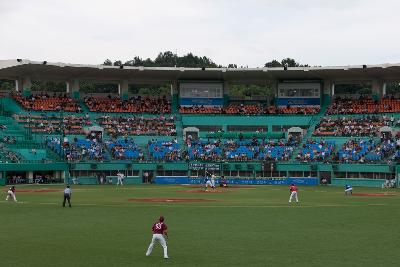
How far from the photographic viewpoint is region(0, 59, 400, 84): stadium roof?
89562mm

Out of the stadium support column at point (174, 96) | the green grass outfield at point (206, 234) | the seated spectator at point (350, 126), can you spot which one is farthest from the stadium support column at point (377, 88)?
the green grass outfield at point (206, 234)

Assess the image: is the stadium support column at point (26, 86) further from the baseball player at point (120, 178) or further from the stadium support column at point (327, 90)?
the stadium support column at point (327, 90)

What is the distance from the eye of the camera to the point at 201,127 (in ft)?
316

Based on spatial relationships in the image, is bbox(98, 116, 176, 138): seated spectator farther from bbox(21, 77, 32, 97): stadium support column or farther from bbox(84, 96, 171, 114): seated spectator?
bbox(21, 77, 32, 97): stadium support column

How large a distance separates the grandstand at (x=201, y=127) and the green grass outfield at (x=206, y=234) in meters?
35.8

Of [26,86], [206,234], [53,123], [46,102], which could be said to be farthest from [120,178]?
[206,234]

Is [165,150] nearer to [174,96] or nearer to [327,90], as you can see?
[174,96]

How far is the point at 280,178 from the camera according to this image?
83.9 metres

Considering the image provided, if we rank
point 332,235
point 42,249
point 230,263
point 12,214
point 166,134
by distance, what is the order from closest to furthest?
point 230,263 → point 42,249 → point 332,235 → point 12,214 → point 166,134

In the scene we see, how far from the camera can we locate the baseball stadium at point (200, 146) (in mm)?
46531

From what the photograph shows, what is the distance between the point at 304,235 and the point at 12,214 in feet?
61.2

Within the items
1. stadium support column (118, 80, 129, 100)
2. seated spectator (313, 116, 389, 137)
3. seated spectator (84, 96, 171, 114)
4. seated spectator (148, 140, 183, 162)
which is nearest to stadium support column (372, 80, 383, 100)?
seated spectator (313, 116, 389, 137)

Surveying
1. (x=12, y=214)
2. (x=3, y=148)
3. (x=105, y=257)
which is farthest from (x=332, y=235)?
(x=3, y=148)

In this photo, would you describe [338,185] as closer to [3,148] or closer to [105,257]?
[3,148]
